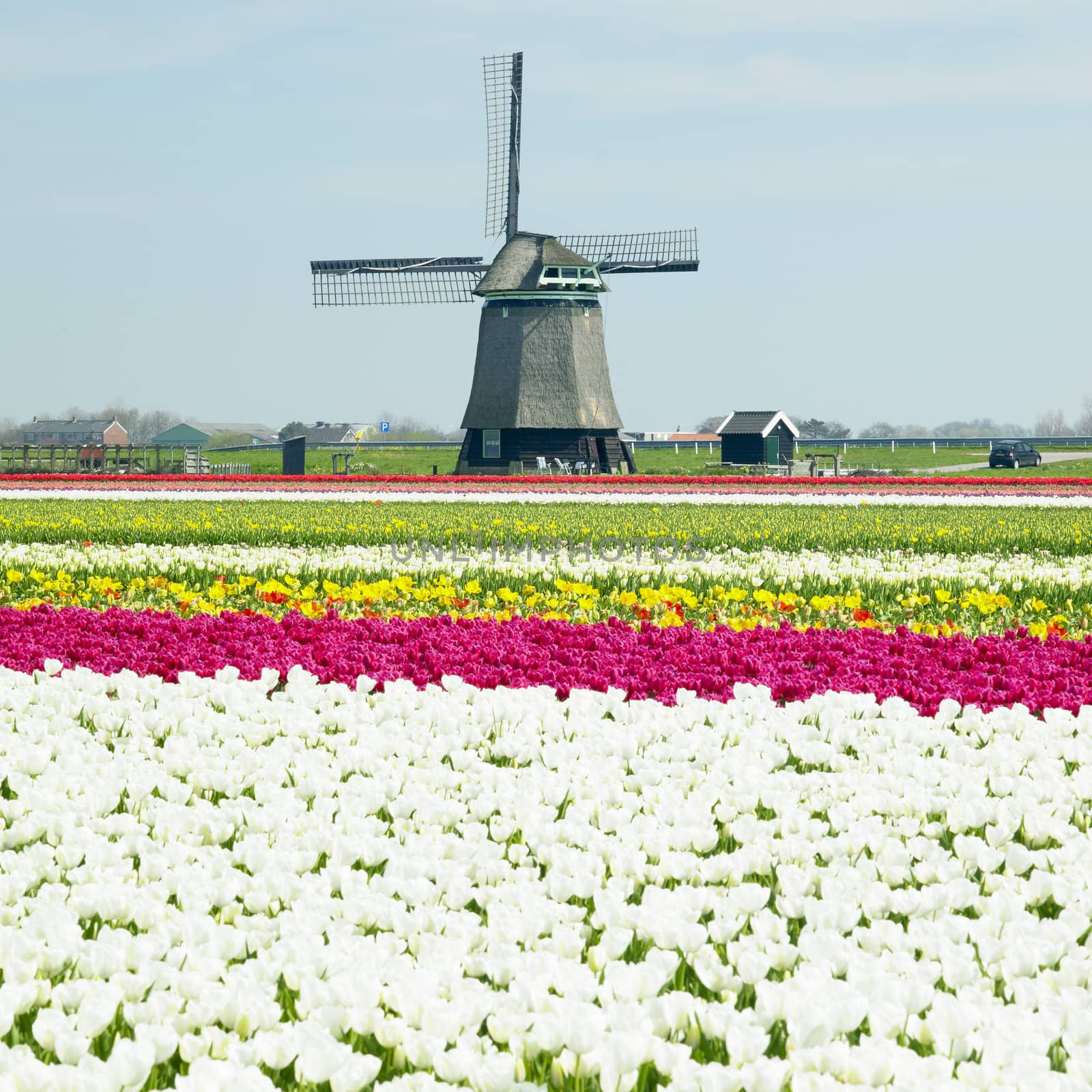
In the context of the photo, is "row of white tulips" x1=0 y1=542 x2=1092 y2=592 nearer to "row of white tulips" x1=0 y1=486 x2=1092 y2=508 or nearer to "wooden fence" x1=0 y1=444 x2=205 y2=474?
"row of white tulips" x1=0 y1=486 x2=1092 y2=508

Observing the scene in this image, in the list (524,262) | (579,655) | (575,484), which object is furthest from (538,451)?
(579,655)

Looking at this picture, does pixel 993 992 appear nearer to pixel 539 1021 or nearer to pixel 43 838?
pixel 539 1021

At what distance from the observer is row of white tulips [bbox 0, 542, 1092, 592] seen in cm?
1277

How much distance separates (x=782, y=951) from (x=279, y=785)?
2480mm

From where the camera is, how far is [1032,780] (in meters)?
5.26

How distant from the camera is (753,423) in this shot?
2376 inches

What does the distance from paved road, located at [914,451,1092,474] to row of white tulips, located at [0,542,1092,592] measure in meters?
46.7

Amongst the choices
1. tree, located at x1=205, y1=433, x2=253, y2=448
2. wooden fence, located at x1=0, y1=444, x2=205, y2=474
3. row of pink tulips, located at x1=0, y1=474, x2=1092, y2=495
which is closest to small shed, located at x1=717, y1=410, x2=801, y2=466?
row of pink tulips, located at x1=0, y1=474, x2=1092, y2=495

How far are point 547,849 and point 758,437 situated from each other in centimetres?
5637

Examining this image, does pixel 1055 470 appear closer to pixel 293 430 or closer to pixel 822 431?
pixel 822 431

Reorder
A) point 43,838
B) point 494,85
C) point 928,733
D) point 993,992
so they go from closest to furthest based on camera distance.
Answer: point 993,992 < point 43,838 < point 928,733 < point 494,85

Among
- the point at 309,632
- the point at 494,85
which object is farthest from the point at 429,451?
the point at 309,632

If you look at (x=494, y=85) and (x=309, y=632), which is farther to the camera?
(x=494, y=85)

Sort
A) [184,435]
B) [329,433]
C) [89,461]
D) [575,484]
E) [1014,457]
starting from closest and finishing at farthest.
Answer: [575,484], [89,461], [1014,457], [329,433], [184,435]
